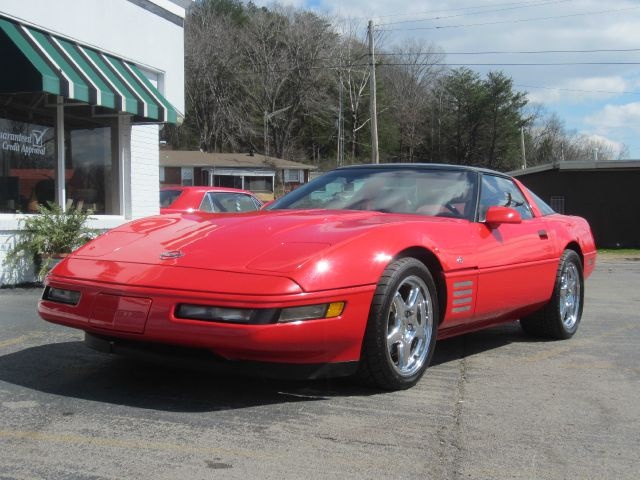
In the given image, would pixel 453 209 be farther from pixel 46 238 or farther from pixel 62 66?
pixel 62 66

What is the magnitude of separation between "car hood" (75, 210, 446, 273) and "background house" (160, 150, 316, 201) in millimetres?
37289

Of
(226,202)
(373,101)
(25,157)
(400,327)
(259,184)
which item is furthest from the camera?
(259,184)

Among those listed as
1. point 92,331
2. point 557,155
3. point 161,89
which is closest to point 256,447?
point 92,331

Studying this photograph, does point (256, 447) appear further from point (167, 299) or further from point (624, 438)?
point (624, 438)

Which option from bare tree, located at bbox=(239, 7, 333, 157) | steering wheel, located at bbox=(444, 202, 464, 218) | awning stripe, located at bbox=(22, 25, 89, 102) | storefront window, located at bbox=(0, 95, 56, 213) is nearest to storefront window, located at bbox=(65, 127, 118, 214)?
storefront window, located at bbox=(0, 95, 56, 213)

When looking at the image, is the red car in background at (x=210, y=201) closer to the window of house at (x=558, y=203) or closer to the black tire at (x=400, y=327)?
the black tire at (x=400, y=327)

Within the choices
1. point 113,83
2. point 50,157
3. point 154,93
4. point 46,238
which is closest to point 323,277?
point 46,238

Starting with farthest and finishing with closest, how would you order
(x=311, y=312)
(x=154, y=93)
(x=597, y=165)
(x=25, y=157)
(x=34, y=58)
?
(x=597, y=165) → (x=154, y=93) → (x=25, y=157) → (x=34, y=58) → (x=311, y=312)

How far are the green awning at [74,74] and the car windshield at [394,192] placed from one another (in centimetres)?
477

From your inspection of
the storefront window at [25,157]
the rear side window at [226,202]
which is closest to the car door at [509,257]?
the rear side window at [226,202]

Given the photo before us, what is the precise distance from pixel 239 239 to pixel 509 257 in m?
2.10

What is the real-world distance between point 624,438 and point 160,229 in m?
2.86

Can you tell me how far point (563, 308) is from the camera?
593cm

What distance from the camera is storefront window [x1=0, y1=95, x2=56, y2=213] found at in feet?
30.1
